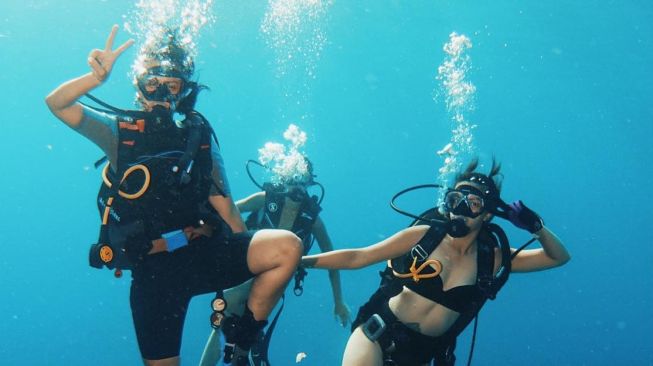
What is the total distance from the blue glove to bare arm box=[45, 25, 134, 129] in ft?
11.7

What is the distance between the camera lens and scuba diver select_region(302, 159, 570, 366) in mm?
4695

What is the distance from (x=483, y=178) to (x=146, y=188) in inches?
126

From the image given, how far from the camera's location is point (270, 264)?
12.1 ft

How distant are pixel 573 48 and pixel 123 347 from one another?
59.9 metres

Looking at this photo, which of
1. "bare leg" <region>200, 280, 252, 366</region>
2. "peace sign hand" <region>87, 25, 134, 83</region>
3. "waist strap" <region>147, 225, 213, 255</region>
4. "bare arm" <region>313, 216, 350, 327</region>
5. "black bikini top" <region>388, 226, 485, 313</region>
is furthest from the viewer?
"bare arm" <region>313, 216, 350, 327</region>

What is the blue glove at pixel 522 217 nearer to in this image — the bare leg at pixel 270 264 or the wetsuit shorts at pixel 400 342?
the wetsuit shorts at pixel 400 342

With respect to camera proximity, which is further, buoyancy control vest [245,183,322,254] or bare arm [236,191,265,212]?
bare arm [236,191,265,212]

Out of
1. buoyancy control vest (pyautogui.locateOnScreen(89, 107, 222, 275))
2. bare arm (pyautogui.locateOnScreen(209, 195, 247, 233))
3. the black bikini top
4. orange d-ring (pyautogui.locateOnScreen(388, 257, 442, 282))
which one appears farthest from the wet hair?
buoyancy control vest (pyautogui.locateOnScreen(89, 107, 222, 275))

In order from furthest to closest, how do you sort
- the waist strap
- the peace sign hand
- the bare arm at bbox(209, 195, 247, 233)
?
the bare arm at bbox(209, 195, 247, 233), the waist strap, the peace sign hand

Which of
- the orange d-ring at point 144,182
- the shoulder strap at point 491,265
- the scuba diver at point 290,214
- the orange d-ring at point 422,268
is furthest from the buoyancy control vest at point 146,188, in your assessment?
the scuba diver at point 290,214

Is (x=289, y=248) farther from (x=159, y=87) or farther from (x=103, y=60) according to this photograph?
(x=103, y=60)

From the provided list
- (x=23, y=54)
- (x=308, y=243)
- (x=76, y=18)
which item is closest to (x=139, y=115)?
(x=308, y=243)

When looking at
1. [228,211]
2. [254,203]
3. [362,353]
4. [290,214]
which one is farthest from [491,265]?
[254,203]

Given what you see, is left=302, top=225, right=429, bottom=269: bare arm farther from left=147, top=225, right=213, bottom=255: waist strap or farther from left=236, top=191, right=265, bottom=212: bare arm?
left=236, top=191, right=265, bottom=212: bare arm
